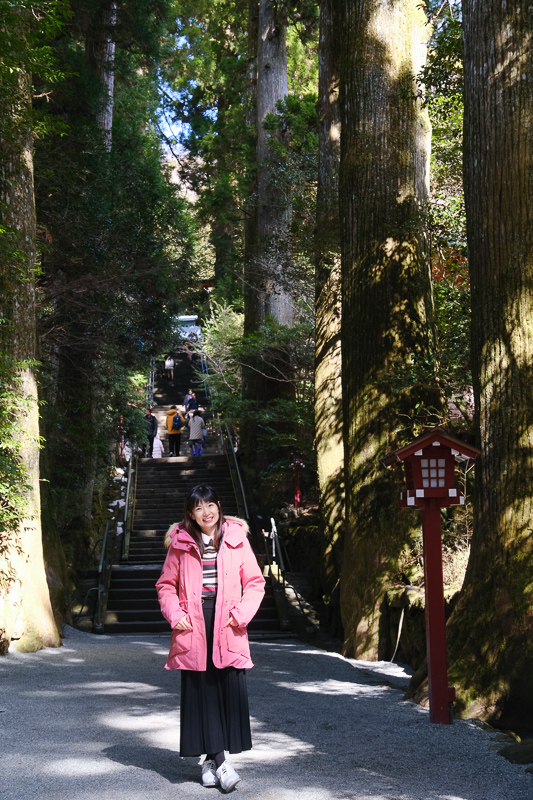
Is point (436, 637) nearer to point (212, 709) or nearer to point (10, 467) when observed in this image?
point (212, 709)

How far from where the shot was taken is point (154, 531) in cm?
1719

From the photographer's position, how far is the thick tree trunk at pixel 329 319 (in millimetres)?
12234

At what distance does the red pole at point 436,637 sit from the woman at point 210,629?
1.77 metres

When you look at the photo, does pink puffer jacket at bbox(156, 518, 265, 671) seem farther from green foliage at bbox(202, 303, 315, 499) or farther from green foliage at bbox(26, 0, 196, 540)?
green foliage at bbox(202, 303, 315, 499)

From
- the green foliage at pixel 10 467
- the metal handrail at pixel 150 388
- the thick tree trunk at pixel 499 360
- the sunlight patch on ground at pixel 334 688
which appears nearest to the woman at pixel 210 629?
the thick tree trunk at pixel 499 360

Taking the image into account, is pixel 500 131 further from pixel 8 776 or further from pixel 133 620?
pixel 133 620

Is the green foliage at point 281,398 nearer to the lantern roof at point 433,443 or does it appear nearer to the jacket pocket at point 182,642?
the lantern roof at point 433,443

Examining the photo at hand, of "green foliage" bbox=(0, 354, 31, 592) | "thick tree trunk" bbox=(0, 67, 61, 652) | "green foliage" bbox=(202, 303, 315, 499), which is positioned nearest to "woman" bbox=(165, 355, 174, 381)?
"green foliage" bbox=(202, 303, 315, 499)

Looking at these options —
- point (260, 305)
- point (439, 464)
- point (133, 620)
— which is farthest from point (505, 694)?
point (260, 305)

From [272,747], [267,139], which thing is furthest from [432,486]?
[267,139]

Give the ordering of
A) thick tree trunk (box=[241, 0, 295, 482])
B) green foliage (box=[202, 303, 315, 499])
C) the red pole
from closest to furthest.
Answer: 1. the red pole
2. green foliage (box=[202, 303, 315, 499])
3. thick tree trunk (box=[241, 0, 295, 482])

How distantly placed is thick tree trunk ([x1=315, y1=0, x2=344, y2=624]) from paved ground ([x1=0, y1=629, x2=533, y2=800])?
4.23 metres

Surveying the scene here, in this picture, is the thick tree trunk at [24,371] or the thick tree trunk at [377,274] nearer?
the thick tree trunk at [377,274]

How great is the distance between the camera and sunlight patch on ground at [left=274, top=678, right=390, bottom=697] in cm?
702
